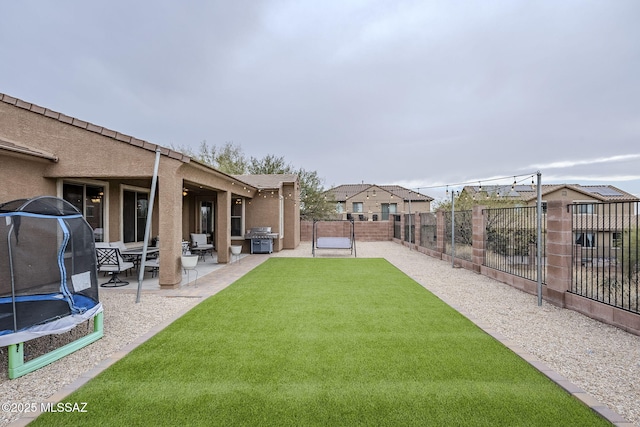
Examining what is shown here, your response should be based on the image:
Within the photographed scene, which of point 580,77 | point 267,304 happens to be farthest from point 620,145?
point 267,304

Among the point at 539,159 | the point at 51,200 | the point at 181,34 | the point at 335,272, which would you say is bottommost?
the point at 335,272

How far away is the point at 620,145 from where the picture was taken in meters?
14.9

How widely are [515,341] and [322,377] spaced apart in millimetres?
2808

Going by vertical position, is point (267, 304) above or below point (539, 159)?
below

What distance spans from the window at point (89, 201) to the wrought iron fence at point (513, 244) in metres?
11.1

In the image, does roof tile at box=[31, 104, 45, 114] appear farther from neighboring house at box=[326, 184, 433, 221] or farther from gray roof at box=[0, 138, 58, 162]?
neighboring house at box=[326, 184, 433, 221]

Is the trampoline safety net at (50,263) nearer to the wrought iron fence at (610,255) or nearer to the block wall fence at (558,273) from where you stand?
the block wall fence at (558,273)

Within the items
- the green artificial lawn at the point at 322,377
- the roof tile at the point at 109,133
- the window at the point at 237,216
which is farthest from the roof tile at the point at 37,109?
the window at the point at 237,216

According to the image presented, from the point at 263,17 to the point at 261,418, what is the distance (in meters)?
13.9

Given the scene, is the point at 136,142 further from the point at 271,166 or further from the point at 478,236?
the point at 271,166

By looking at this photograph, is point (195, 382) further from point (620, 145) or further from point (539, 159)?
point (620, 145)

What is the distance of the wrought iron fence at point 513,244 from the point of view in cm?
812

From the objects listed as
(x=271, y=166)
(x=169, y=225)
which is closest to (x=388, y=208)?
(x=271, y=166)

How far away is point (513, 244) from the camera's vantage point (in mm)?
9164
